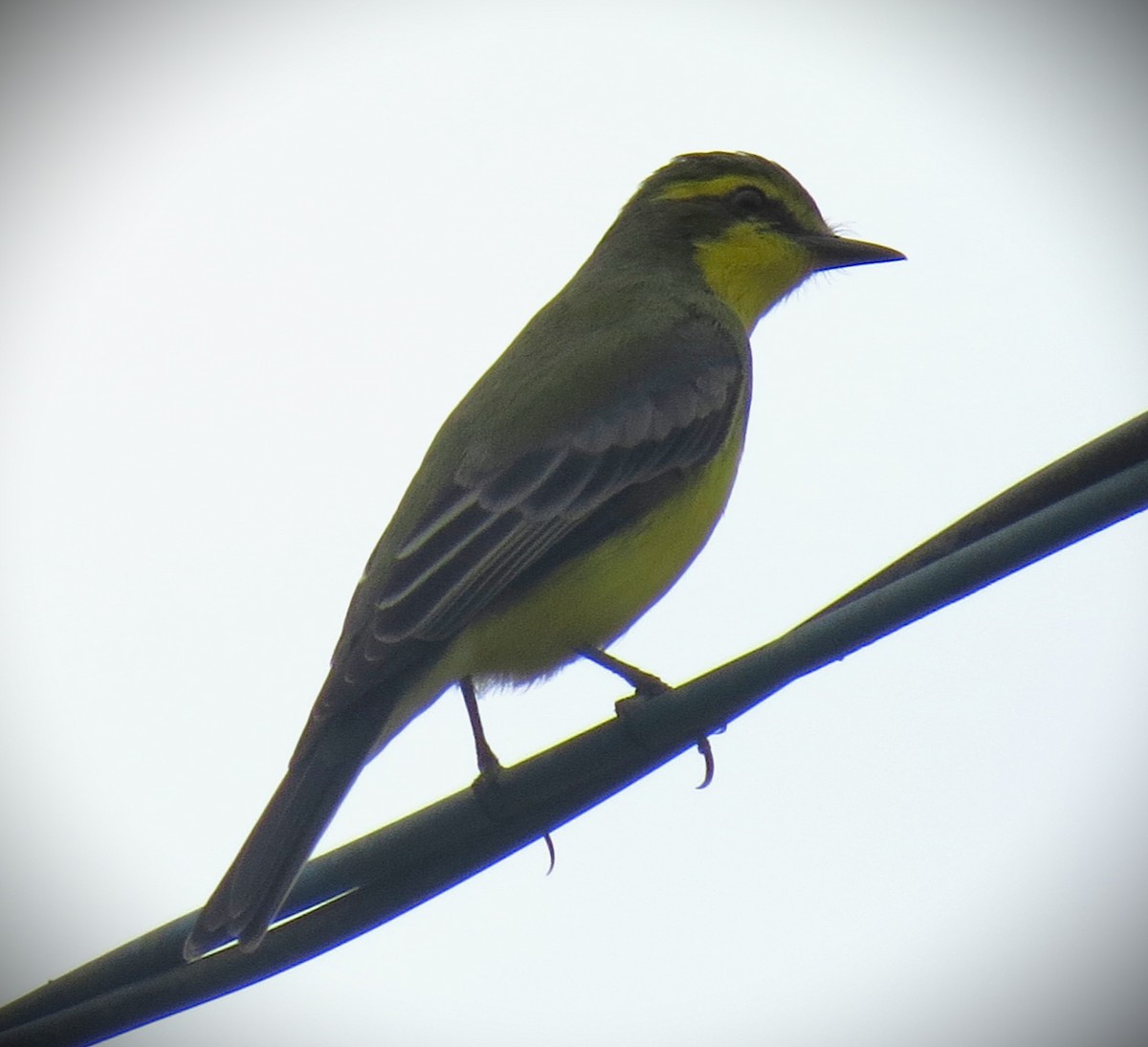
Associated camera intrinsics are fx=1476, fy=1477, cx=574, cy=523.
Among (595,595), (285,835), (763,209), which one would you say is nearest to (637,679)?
(595,595)

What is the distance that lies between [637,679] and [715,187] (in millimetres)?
3106

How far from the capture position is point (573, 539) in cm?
520

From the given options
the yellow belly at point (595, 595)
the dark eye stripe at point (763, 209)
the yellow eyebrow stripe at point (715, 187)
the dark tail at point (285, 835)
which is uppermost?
the yellow eyebrow stripe at point (715, 187)

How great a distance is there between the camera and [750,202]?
749 cm

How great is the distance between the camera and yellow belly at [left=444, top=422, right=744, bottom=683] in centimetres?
513

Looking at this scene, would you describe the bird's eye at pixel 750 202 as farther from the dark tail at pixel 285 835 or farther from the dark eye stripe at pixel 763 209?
the dark tail at pixel 285 835

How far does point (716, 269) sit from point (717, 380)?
134cm

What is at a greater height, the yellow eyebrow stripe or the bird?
the yellow eyebrow stripe

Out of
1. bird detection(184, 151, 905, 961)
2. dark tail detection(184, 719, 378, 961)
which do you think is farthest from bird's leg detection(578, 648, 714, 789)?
dark tail detection(184, 719, 378, 961)

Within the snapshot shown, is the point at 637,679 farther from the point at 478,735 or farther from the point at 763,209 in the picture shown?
the point at 763,209

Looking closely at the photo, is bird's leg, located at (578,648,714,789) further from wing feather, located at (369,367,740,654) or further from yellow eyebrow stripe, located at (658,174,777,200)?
yellow eyebrow stripe, located at (658,174,777,200)

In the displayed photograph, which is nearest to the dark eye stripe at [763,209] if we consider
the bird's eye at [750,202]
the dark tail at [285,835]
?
the bird's eye at [750,202]

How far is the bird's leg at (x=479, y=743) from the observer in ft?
17.6

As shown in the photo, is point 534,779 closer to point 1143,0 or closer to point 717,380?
point 717,380
